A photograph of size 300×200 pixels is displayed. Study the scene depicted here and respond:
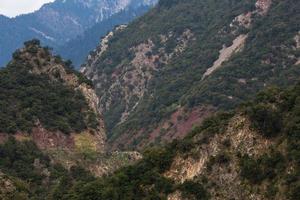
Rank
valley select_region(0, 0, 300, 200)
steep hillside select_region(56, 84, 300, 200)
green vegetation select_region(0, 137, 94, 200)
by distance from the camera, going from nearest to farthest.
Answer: steep hillside select_region(56, 84, 300, 200) < valley select_region(0, 0, 300, 200) < green vegetation select_region(0, 137, 94, 200)

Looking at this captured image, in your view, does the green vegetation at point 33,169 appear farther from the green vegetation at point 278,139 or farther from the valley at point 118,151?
the green vegetation at point 278,139

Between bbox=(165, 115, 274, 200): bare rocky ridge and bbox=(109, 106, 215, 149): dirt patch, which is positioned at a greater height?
bbox=(109, 106, 215, 149): dirt patch

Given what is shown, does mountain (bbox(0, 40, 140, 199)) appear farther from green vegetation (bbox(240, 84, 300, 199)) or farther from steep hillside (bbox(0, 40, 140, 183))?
green vegetation (bbox(240, 84, 300, 199))

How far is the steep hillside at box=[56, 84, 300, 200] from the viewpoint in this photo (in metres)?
57.5

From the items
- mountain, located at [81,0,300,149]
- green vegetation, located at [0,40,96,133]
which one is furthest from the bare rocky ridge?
mountain, located at [81,0,300,149]

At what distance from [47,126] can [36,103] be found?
4.41 metres

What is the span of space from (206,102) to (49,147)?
8340 centimetres

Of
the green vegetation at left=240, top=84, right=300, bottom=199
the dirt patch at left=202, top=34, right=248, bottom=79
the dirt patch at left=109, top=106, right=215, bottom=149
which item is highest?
the dirt patch at left=202, top=34, right=248, bottom=79

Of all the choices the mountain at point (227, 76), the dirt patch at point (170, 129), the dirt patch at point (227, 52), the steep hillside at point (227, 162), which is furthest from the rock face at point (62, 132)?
the dirt patch at point (227, 52)

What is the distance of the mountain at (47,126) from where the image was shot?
77875 millimetres

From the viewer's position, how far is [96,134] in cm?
9206

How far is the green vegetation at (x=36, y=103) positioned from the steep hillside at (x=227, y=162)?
2294cm

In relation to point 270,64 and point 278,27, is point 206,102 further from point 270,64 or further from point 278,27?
point 278,27

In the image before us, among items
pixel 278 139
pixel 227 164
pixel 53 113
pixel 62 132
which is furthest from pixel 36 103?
pixel 278 139
